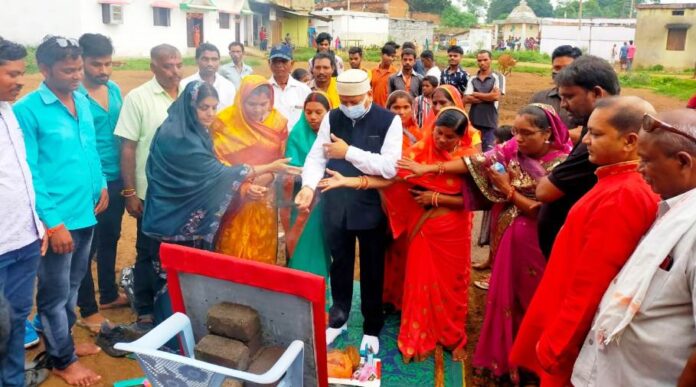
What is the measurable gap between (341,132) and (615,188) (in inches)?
75.0

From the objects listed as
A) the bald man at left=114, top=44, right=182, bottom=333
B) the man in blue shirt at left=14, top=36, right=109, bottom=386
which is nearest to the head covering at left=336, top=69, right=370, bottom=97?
the bald man at left=114, top=44, right=182, bottom=333

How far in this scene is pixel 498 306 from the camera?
3.37 metres

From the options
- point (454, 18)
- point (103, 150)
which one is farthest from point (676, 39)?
point (103, 150)

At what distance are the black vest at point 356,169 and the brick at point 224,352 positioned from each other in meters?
1.51

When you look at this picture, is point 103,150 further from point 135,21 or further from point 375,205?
point 135,21

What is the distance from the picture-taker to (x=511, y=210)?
3.40 metres

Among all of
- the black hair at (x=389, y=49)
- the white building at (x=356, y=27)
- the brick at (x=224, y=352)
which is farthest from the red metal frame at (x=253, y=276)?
the white building at (x=356, y=27)

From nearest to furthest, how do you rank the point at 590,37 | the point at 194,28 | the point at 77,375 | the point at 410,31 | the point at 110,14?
1. the point at 77,375
2. the point at 194,28
3. the point at 110,14
4. the point at 590,37
5. the point at 410,31

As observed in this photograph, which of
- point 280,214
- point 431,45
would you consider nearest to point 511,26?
point 431,45

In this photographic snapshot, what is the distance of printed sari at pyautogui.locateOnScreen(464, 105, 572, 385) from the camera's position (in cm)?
317

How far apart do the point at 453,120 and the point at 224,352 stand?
203 cm

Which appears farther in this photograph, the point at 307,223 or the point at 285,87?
the point at 285,87

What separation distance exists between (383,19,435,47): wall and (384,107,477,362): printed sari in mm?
42151

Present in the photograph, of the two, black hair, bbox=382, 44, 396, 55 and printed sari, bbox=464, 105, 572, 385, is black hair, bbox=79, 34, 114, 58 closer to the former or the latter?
printed sari, bbox=464, 105, 572, 385
